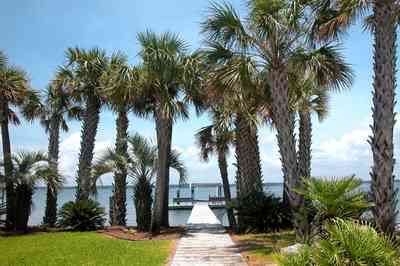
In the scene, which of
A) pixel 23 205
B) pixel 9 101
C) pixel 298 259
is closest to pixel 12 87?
pixel 9 101

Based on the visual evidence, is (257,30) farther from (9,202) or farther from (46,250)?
(9,202)

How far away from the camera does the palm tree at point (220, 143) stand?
1644 centimetres

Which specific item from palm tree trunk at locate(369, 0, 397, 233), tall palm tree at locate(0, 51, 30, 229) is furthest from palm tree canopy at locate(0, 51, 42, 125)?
palm tree trunk at locate(369, 0, 397, 233)

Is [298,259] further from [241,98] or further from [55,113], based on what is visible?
[55,113]

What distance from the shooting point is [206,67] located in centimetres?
1230

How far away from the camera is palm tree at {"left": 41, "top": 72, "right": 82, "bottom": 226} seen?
18.8 m

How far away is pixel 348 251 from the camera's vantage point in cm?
448

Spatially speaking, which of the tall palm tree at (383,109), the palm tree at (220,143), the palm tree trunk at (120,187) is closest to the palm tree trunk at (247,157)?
the palm tree at (220,143)

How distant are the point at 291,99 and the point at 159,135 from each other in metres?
4.82

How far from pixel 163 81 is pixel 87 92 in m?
5.15

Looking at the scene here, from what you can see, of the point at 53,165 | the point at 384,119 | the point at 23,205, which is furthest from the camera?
the point at 53,165

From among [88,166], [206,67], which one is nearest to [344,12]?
[206,67]

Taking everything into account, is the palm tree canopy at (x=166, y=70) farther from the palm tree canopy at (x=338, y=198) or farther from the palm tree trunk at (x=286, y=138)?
the palm tree canopy at (x=338, y=198)

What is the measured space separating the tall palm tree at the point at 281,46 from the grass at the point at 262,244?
93cm
